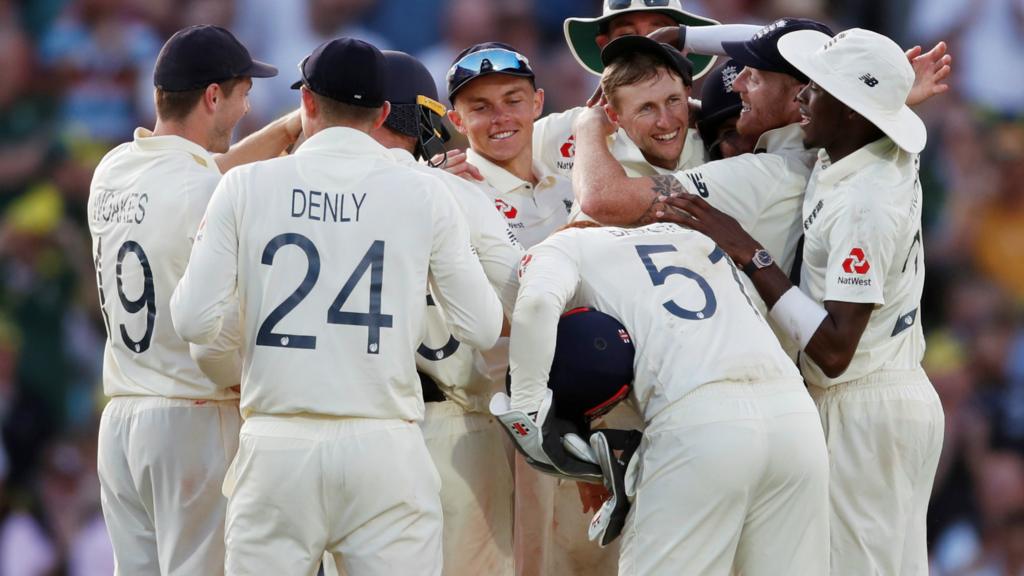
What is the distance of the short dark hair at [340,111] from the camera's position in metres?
4.93

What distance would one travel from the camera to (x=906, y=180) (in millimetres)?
5301

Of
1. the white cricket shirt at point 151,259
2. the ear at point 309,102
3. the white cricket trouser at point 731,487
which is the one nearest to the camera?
the white cricket trouser at point 731,487

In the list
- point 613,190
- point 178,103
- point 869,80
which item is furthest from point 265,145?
point 869,80

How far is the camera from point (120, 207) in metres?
5.55

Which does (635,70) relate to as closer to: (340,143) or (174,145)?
(340,143)

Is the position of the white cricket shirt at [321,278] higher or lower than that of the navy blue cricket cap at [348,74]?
lower

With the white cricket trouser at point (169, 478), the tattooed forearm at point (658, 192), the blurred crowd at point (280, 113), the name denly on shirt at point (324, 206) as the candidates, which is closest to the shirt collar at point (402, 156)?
the name denly on shirt at point (324, 206)

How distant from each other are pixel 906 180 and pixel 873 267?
44cm

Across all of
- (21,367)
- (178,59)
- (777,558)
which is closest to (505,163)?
(178,59)

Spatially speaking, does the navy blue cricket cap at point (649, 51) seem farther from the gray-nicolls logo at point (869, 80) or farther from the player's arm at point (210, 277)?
the player's arm at point (210, 277)

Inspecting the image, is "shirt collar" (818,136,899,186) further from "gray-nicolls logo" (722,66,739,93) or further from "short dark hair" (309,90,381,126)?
"short dark hair" (309,90,381,126)

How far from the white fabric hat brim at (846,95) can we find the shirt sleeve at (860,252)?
0.31m

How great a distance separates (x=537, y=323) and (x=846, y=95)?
58.5 inches

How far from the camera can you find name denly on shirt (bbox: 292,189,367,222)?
470 cm
